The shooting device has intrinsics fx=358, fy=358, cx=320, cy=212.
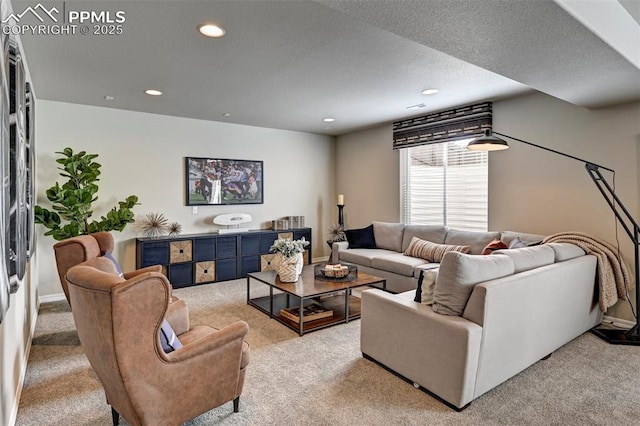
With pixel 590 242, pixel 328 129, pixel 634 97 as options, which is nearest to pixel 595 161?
pixel 634 97

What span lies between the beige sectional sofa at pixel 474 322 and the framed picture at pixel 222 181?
366cm

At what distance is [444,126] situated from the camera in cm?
498

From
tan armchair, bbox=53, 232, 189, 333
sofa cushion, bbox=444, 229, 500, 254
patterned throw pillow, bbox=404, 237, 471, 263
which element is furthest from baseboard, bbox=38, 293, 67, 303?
sofa cushion, bbox=444, 229, 500, 254

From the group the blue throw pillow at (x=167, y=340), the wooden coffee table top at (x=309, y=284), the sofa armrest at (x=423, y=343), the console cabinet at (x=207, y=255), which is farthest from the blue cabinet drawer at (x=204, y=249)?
the blue throw pillow at (x=167, y=340)

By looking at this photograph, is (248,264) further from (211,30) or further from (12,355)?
(211,30)

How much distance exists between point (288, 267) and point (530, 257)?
7.15 feet

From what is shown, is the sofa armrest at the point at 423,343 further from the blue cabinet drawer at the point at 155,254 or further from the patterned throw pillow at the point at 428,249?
the blue cabinet drawer at the point at 155,254

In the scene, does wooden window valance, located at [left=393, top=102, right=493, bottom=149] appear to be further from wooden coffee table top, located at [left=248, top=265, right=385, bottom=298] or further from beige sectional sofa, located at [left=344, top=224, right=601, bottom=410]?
wooden coffee table top, located at [left=248, top=265, right=385, bottom=298]

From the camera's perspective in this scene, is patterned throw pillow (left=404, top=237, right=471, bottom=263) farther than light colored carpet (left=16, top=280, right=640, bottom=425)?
Yes

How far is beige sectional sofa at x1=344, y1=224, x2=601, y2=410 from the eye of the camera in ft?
7.11

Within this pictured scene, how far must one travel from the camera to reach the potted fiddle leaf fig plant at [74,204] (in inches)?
157

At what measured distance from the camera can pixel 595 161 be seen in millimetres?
3732

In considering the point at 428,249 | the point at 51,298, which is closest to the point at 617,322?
the point at 428,249

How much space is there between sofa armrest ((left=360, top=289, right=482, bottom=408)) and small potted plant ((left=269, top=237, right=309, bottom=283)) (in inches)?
44.1
